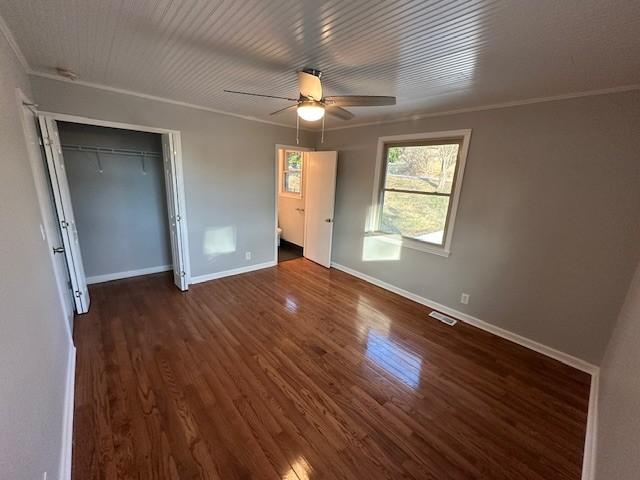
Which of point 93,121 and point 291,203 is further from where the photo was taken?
point 291,203

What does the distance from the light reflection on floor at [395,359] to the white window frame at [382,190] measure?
4.30ft

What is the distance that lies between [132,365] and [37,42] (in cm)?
244

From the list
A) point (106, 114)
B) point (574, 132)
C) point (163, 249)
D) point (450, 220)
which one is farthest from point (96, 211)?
point (574, 132)

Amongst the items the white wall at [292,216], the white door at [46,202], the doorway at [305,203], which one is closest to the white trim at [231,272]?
the doorway at [305,203]

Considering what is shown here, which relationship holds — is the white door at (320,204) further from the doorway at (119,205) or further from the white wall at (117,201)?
the white wall at (117,201)

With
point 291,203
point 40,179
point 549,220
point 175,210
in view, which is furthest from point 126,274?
point 549,220

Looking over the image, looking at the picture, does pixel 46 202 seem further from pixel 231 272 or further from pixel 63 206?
pixel 231 272

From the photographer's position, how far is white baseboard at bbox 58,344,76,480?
4.47 feet

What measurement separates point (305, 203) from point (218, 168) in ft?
6.11

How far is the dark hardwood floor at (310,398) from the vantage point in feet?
4.98

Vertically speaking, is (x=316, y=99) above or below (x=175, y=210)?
above

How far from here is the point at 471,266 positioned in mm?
2939

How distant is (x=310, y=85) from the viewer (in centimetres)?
187

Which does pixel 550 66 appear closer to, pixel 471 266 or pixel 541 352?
pixel 471 266
